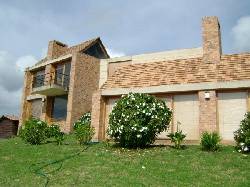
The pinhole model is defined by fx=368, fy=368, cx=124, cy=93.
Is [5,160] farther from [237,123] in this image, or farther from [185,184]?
[237,123]

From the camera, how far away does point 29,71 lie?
39.4 m

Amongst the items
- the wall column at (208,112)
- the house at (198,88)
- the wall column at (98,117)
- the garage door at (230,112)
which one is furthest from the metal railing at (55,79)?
the garage door at (230,112)

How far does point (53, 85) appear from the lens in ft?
107

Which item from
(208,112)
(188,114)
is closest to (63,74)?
(188,114)

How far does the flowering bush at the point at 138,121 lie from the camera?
1694cm

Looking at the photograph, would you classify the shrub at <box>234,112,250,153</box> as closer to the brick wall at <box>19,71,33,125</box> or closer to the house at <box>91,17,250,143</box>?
the house at <box>91,17,250,143</box>

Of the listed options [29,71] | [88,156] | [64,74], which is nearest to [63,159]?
[88,156]

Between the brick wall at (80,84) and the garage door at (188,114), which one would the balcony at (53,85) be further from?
the garage door at (188,114)

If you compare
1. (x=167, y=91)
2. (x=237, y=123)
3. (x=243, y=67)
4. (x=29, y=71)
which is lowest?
(x=237, y=123)

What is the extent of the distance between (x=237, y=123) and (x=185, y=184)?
8.64 meters

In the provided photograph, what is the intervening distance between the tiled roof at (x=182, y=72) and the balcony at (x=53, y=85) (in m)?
9.87

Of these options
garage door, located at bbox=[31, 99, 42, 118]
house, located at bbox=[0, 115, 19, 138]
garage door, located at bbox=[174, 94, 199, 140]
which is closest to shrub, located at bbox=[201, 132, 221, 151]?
garage door, located at bbox=[174, 94, 199, 140]

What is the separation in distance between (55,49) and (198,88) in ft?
70.0

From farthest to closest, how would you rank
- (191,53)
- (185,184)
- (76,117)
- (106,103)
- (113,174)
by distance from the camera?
(76,117)
(191,53)
(106,103)
(113,174)
(185,184)
